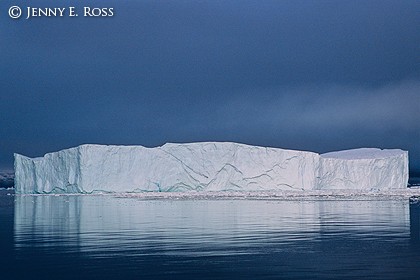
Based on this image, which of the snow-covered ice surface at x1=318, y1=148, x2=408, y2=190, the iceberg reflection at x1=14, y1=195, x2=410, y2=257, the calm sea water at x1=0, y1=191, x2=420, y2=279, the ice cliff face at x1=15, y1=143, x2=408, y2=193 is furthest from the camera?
the snow-covered ice surface at x1=318, y1=148, x2=408, y2=190

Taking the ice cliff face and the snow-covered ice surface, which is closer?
the ice cliff face

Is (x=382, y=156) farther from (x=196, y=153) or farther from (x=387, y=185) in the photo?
(x=196, y=153)

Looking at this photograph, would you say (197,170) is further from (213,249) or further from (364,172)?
(213,249)

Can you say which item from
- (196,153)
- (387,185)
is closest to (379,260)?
(196,153)

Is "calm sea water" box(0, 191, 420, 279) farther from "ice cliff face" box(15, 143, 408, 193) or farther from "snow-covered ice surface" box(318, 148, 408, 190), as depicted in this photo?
"snow-covered ice surface" box(318, 148, 408, 190)

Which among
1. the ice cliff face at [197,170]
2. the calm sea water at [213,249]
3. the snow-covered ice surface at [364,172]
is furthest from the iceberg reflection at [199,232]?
the snow-covered ice surface at [364,172]

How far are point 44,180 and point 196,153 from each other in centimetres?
840

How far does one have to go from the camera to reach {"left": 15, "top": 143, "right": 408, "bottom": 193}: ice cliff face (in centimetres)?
3394

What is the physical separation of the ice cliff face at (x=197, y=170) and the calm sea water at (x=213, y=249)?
61.2 ft

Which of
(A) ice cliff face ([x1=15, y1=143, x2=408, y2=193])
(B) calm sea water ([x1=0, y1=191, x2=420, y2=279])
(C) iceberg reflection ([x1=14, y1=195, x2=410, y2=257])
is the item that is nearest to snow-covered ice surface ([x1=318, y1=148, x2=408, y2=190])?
(A) ice cliff face ([x1=15, y1=143, x2=408, y2=193])

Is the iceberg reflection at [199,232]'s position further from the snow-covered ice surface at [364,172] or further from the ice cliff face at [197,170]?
the snow-covered ice surface at [364,172]

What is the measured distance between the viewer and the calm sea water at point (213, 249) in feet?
24.7

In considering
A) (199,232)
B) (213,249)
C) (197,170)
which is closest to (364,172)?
(197,170)

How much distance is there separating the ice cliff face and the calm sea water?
18643mm
